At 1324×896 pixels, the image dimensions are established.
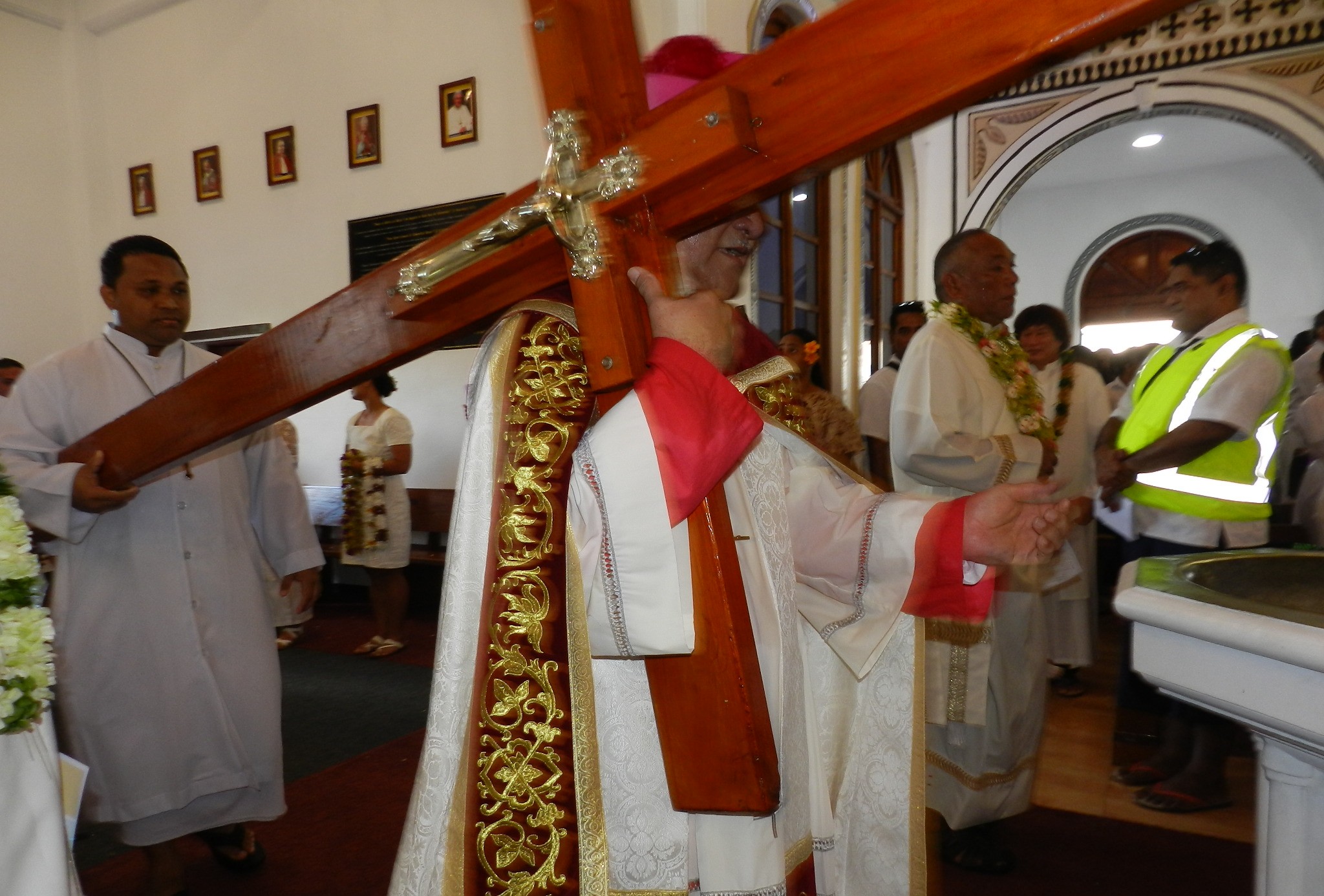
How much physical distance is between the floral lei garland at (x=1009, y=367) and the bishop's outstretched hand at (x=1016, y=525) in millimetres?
1727

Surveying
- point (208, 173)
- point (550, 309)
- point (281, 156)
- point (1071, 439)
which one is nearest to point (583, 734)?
point (550, 309)

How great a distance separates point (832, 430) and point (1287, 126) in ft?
21.2

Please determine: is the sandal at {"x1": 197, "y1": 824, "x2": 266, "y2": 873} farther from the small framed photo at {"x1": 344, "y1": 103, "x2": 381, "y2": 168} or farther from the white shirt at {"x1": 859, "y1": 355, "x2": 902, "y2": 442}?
the small framed photo at {"x1": 344, "y1": 103, "x2": 381, "y2": 168}

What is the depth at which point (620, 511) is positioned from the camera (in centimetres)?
111

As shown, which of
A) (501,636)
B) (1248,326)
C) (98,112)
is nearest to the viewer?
(501,636)

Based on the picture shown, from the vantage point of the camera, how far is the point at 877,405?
209 inches

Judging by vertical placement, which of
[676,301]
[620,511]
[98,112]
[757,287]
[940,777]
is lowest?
[940,777]

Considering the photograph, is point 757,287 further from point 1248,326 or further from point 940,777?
point 940,777

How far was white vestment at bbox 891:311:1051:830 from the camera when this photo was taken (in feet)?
9.25

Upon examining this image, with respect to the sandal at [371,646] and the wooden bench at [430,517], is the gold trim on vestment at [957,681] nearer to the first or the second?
the sandal at [371,646]

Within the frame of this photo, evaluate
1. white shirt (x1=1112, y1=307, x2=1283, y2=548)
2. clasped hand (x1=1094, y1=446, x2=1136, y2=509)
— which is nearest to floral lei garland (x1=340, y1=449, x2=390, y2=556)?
clasped hand (x1=1094, y1=446, x2=1136, y2=509)

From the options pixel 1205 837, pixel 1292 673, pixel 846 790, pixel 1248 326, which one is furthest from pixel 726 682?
pixel 1248 326

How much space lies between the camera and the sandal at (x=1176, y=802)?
3283mm

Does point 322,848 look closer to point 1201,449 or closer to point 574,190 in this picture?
point 574,190
